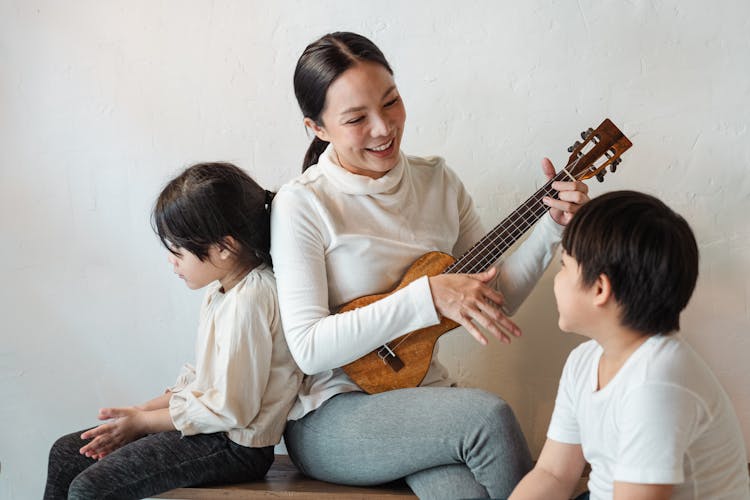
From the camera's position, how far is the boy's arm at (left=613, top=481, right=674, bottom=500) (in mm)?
1179

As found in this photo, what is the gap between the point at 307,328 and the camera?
167cm

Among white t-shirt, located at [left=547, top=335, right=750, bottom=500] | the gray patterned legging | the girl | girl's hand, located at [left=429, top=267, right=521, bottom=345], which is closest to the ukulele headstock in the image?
girl's hand, located at [left=429, top=267, right=521, bottom=345]

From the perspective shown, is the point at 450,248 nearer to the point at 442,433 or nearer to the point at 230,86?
the point at 442,433

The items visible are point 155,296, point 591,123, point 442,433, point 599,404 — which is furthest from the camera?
point 155,296

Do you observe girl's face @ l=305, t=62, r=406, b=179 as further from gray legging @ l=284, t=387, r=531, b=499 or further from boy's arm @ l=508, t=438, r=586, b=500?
boy's arm @ l=508, t=438, r=586, b=500

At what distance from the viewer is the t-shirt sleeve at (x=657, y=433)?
117 cm

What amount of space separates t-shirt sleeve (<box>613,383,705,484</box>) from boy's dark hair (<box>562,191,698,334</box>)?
0.11m

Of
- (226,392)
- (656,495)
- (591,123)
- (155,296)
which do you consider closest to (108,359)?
(155,296)

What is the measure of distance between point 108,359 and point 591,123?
4.19ft

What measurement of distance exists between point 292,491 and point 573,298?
0.69m

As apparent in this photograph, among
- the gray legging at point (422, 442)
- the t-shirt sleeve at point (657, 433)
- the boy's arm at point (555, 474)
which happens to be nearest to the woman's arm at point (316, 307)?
the gray legging at point (422, 442)

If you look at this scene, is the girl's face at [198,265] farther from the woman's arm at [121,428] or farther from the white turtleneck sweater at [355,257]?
the woman's arm at [121,428]

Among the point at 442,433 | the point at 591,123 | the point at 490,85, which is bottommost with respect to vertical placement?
the point at 442,433

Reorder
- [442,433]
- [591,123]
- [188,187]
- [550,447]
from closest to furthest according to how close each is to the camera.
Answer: [550,447], [442,433], [188,187], [591,123]
